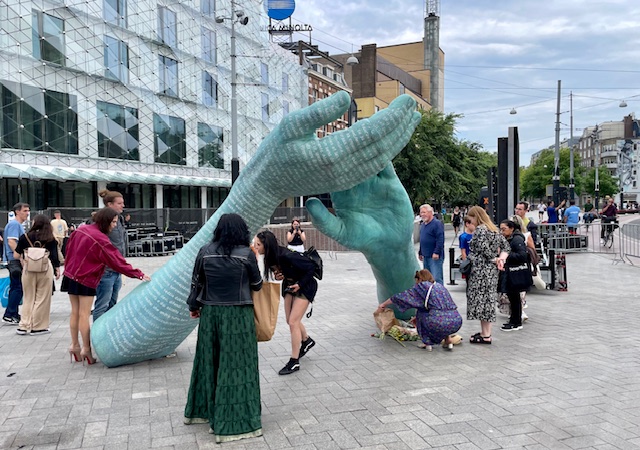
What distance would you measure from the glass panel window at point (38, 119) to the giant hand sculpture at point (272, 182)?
17.1 meters

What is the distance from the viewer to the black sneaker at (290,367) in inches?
194

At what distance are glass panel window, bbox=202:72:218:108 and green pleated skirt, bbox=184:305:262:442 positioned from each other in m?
26.4

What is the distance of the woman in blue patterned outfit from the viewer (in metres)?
5.54

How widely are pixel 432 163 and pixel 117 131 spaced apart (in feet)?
47.5

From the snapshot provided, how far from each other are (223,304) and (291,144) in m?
1.83

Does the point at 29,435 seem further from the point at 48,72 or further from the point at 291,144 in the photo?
the point at 48,72

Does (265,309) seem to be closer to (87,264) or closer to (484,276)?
(87,264)

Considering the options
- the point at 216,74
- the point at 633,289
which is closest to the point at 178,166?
the point at 216,74

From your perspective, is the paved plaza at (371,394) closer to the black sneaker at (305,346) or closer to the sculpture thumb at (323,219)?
the black sneaker at (305,346)

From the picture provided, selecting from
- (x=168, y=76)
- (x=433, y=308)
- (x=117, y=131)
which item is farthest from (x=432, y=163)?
(x=433, y=308)

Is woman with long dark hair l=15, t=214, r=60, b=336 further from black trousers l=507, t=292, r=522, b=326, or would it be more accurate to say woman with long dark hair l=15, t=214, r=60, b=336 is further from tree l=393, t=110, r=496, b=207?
tree l=393, t=110, r=496, b=207

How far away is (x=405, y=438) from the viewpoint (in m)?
3.51

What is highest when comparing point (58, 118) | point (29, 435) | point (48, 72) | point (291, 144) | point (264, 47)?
point (264, 47)

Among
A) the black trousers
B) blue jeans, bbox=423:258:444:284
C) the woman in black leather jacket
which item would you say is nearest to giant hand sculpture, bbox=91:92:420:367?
the woman in black leather jacket
